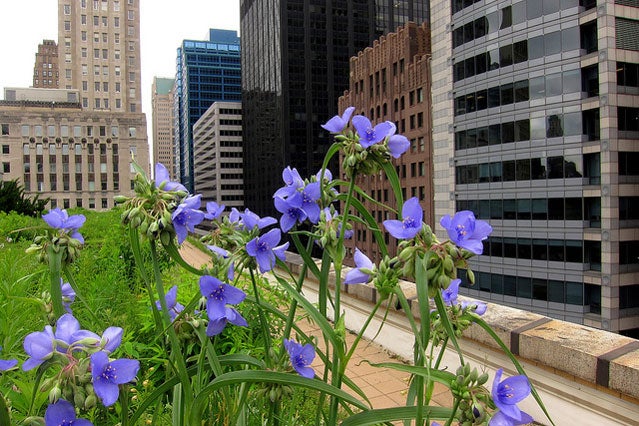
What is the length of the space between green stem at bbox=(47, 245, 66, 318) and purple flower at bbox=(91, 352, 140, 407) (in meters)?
0.20

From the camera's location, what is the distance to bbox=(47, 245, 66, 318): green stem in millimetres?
920

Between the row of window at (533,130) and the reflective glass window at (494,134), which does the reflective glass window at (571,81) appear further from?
the reflective glass window at (494,134)

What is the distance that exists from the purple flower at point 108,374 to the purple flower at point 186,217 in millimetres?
252

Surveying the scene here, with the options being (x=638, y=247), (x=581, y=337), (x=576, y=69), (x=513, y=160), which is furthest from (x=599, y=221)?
(x=581, y=337)

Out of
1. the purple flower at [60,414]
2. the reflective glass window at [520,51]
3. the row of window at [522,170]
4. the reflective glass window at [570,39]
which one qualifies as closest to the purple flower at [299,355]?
the purple flower at [60,414]

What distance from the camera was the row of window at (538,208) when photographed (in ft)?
97.8

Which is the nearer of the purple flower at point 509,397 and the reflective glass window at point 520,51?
the purple flower at point 509,397

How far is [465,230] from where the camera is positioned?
879 millimetres

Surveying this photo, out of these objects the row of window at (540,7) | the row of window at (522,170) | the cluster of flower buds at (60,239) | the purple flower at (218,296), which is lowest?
the purple flower at (218,296)

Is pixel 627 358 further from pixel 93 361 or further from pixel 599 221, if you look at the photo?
pixel 599 221

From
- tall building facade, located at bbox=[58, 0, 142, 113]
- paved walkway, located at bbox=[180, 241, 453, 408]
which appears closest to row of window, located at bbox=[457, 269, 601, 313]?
paved walkway, located at bbox=[180, 241, 453, 408]

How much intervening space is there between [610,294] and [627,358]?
31.1 meters

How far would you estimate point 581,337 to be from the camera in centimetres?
283

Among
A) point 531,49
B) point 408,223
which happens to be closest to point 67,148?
point 531,49
